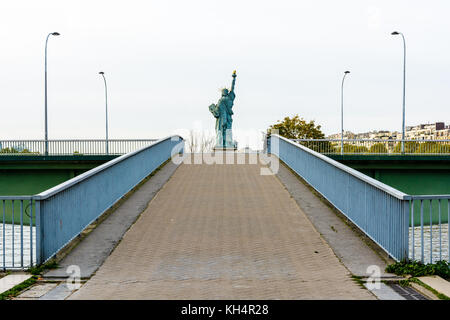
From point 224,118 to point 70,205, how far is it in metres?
31.1

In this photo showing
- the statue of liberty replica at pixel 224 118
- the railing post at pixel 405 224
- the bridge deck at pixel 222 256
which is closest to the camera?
the bridge deck at pixel 222 256

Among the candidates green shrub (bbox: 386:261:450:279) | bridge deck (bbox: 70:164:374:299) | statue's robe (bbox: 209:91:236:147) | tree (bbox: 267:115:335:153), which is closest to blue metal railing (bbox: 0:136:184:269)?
bridge deck (bbox: 70:164:374:299)

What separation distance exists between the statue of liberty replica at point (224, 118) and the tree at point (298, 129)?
41.1 metres

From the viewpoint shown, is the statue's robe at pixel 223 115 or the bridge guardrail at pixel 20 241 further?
the statue's robe at pixel 223 115

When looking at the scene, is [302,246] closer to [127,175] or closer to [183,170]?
[127,175]

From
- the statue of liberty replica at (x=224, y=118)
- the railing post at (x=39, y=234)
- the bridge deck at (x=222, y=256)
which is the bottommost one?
the bridge deck at (x=222, y=256)

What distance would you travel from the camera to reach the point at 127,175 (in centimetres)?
1388

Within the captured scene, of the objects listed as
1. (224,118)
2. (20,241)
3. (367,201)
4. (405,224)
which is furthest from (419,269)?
(224,118)

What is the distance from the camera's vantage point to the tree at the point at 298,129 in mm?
80500

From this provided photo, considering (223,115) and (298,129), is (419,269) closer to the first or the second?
(223,115)

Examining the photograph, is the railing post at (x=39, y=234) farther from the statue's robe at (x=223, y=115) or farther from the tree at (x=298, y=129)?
the tree at (x=298, y=129)

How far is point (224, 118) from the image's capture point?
39.4 metres

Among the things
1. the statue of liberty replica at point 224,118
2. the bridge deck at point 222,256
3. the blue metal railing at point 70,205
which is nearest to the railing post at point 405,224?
the bridge deck at point 222,256
